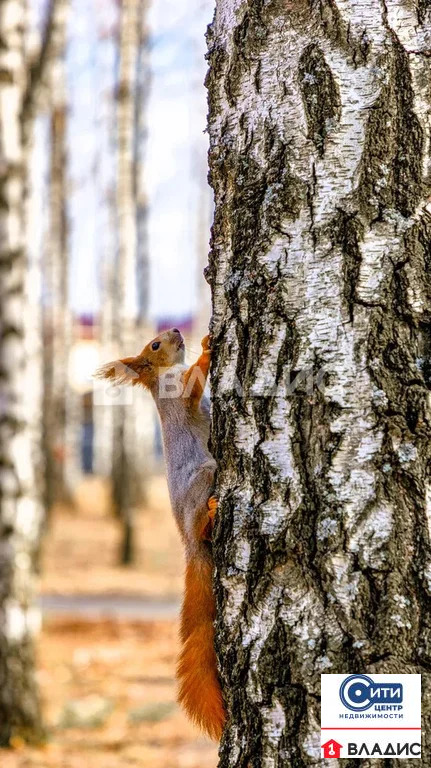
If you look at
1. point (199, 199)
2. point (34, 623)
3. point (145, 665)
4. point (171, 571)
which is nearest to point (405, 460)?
point (34, 623)

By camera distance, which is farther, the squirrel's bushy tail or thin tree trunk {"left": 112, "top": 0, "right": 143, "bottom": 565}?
thin tree trunk {"left": 112, "top": 0, "right": 143, "bottom": 565}

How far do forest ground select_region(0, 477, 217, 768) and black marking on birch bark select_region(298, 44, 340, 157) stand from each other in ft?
5.08

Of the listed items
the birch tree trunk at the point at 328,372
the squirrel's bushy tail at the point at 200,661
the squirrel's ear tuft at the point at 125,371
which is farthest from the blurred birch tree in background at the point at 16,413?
the birch tree trunk at the point at 328,372

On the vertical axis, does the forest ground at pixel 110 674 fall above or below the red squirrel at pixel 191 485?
below

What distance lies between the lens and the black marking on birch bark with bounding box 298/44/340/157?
6.33ft

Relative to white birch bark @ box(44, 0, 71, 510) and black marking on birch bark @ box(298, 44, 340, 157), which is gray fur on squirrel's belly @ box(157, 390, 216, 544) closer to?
black marking on birch bark @ box(298, 44, 340, 157)

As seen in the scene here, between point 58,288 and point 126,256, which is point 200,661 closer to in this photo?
point 126,256

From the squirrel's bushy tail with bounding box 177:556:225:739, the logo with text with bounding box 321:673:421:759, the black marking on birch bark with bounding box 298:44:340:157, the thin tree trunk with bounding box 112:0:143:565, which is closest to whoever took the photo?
the logo with text with bounding box 321:673:421:759

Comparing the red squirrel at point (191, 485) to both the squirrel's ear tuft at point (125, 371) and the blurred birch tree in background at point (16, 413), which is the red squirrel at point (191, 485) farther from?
the blurred birch tree in background at point (16, 413)

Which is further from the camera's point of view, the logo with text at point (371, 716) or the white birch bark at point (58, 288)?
the white birch bark at point (58, 288)

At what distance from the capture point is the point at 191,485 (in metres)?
2.94

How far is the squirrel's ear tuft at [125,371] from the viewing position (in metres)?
3.62

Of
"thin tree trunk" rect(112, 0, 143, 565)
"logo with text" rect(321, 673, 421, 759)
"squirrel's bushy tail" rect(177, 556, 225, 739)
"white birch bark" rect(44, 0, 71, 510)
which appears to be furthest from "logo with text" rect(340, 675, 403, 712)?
"white birch bark" rect(44, 0, 71, 510)

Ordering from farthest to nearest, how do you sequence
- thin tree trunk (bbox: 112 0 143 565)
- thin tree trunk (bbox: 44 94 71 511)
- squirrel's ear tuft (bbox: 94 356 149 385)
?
thin tree trunk (bbox: 44 94 71 511) → thin tree trunk (bbox: 112 0 143 565) → squirrel's ear tuft (bbox: 94 356 149 385)
